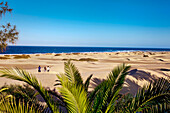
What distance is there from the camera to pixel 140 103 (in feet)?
10.5

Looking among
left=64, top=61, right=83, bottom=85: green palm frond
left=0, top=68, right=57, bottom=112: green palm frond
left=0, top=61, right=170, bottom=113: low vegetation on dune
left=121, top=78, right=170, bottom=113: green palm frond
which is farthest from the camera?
left=64, top=61, right=83, bottom=85: green palm frond

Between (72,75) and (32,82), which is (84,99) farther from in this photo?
(72,75)

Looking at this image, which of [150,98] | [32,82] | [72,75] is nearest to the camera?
[32,82]

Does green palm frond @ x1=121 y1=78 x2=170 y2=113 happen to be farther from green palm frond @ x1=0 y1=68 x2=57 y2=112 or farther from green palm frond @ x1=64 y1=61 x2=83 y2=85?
green palm frond @ x1=64 y1=61 x2=83 y2=85

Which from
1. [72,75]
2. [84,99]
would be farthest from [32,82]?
[72,75]

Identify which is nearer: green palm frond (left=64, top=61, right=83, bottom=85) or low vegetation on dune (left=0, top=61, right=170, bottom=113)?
low vegetation on dune (left=0, top=61, right=170, bottom=113)

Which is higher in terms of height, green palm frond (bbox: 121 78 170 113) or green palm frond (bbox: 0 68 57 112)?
green palm frond (bbox: 0 68 57 112)

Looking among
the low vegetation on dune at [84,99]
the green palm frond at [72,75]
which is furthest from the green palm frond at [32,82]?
the green palm frond at [72,75]

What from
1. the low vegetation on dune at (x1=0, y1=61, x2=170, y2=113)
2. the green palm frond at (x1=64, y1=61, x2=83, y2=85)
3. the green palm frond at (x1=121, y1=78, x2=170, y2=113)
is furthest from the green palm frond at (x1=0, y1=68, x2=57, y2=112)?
the green palm frond at (x1=64, y1=61, x2=83, y2=85)

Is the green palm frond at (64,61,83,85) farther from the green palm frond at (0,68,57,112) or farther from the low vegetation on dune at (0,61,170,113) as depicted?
the green palm frond at (0,68,57,112)

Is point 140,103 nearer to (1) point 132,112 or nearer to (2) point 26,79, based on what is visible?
(1) point 132,112

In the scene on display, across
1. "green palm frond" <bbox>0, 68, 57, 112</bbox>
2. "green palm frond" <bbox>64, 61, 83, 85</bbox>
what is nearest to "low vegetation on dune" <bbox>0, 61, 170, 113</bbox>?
"green palm frond" <bbox>0, 68, 57, 112</bbox>

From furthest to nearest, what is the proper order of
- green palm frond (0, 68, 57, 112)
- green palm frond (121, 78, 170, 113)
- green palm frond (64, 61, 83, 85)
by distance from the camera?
green palm frond (64, 61, 83, 85)
green palm frond (121, 78, 170, 113)
green palm frond (0, 68, 57, 112)

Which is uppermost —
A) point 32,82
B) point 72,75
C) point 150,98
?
point 32,82
